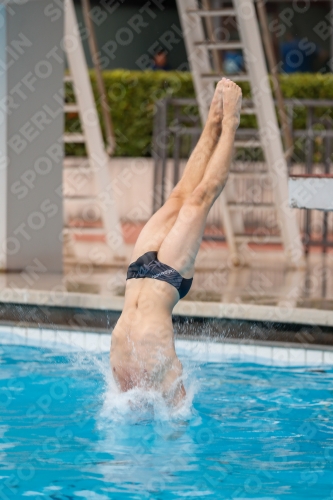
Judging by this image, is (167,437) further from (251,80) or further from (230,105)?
(251,80)

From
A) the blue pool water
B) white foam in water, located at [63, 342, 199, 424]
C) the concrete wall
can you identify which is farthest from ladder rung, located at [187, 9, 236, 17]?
white foam in water, located at [63, 342, 199, 424]

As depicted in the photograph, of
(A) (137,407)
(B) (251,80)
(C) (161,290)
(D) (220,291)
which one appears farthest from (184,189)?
(B) (251,80)

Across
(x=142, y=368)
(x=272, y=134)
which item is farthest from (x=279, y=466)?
(x=272, y=134)

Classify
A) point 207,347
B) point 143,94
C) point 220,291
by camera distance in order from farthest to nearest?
point 143,94 → point 220,291 → point 207,347

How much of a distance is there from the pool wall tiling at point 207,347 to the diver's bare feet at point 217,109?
6.71 feet

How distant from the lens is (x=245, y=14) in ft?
28.2

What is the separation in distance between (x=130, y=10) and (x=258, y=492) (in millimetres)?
16385

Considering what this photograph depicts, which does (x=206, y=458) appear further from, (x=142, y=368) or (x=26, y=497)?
(x=26, y=497)

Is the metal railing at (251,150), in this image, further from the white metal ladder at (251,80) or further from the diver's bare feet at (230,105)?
the diver's bare feet at (230,105)

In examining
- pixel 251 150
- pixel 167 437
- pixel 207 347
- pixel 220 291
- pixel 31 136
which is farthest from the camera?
pixel 251 150

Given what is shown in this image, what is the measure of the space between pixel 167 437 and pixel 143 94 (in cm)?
1239

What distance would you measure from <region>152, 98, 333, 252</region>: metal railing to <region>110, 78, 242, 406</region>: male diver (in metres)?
5.08

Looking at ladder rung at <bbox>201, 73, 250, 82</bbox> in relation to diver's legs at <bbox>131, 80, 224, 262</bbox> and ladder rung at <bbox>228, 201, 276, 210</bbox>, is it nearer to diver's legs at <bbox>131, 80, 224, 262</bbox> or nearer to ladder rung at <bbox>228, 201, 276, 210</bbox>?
ladder rung at <bbox>228, 201, 276, 210</bbox>

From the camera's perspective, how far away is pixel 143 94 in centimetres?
1605
